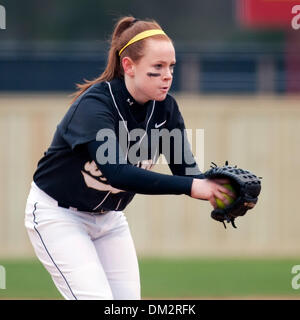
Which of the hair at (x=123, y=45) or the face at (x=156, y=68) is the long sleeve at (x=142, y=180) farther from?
the hair at (x=123, y=45)

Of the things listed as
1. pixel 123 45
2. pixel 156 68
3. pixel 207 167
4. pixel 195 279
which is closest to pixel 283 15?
pixel 207 167

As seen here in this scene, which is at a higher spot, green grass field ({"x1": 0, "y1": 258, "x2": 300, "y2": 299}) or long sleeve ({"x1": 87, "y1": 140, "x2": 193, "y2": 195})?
long sleeve ({"x1": 87, "y1": 140, "x2": 193, "y2": 195})

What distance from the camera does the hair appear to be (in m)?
4.20

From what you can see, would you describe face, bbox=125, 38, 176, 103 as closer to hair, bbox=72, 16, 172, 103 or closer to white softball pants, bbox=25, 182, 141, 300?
hair, bbox=72, 16, 172, 103

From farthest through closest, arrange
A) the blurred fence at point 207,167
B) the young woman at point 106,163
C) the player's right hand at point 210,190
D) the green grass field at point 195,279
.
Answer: the blurred fence at point 207,167 → the green grass field at point 195,279 → the young woman at point 106,163 → the player's right hand at point 210,190

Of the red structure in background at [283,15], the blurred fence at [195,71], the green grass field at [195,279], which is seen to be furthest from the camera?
the blurred fence at [195,71]

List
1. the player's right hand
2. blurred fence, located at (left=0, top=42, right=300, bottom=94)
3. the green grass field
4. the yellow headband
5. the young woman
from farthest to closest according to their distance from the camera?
blurred fence, located at (left=0, top=42, right=300, bottom=94)
the green grass field
the yellow headband
the young woman
the player's right hand

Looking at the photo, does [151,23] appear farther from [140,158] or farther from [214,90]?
[214,90]

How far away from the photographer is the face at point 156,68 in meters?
4.11

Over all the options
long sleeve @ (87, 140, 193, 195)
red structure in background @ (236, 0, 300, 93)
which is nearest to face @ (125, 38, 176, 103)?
long sleeve @ (87, 140, 193, 195)

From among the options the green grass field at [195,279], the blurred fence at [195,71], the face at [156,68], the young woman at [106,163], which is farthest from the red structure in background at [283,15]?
the face at [156,68]

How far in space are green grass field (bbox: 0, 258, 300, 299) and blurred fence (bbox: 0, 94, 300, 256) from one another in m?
0.29

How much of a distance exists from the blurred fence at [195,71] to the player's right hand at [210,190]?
8.19 m
